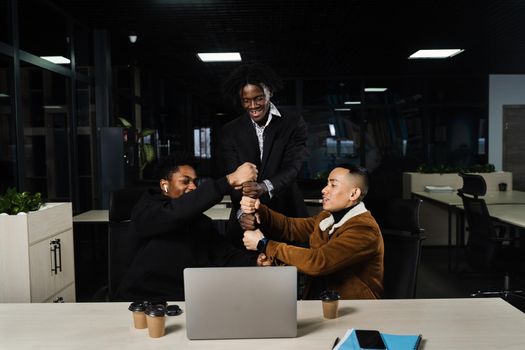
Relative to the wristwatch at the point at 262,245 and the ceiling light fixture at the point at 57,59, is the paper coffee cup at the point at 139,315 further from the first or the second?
the ceiling light fixture at the point at 57,59

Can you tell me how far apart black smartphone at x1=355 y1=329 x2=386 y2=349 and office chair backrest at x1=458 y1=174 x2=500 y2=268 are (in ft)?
9.72

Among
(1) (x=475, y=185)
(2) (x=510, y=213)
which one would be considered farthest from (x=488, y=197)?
(1) (x=475, y=185)

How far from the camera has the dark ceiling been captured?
5.32 metres

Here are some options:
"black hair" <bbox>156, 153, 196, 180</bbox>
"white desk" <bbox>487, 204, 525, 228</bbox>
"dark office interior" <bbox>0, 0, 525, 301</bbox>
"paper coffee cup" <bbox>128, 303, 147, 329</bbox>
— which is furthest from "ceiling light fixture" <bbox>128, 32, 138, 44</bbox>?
"paper coffee cup" <bbox>128, 303, 147, 329</bbox>

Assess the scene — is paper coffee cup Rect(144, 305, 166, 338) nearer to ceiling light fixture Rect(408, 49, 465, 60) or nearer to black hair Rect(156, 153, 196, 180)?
black hair Rect(156, 153, 196, 180)

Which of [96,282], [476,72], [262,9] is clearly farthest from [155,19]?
[476,72]

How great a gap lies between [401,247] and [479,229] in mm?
2272

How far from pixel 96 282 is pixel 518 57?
23.5 ft

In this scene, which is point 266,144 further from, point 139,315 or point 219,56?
point 219,56

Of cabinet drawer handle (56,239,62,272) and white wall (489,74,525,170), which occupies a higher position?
white wall (489,74,525,170)

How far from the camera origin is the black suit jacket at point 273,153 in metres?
2.81

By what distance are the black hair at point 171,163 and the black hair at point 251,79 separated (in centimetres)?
49

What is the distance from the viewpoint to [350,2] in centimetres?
517

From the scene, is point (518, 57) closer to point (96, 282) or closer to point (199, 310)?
point (96, 282)
